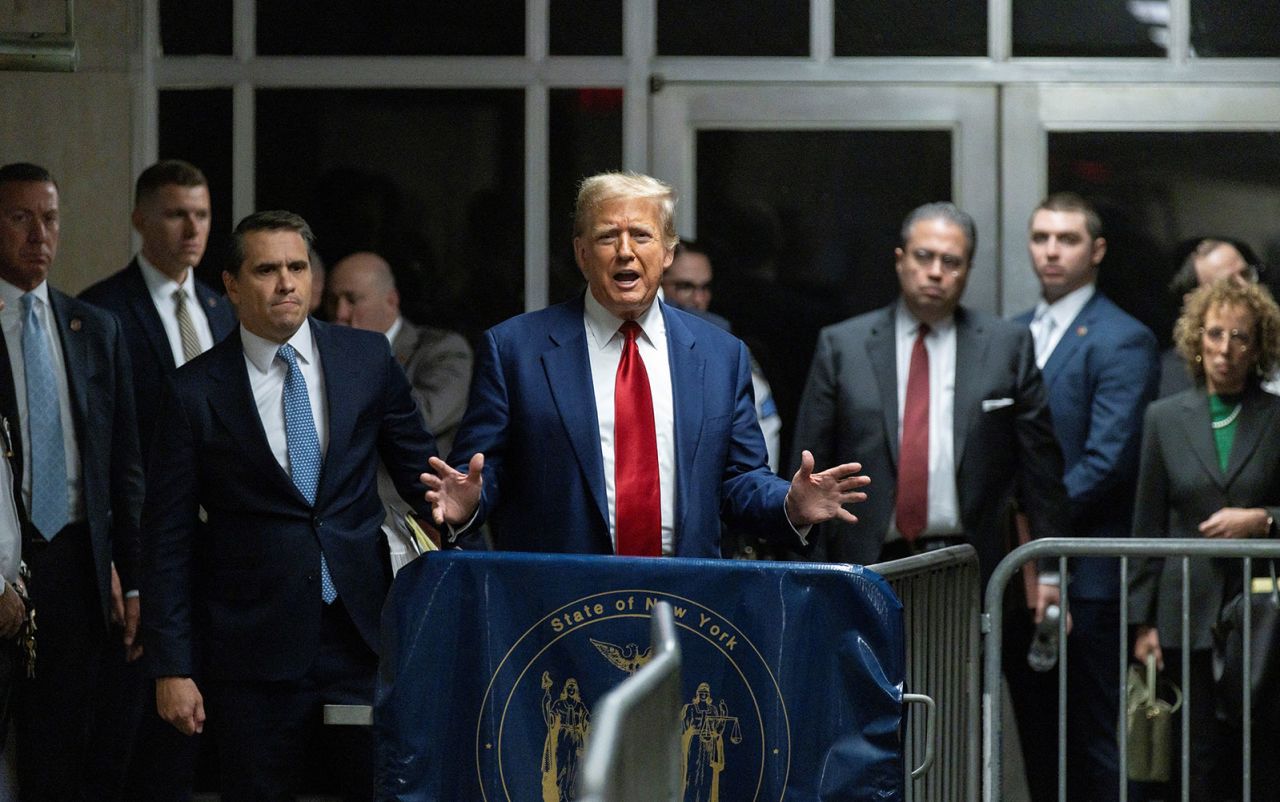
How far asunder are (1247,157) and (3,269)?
16.4ft

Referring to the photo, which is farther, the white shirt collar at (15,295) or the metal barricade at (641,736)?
the white shirt collar at (15,295)

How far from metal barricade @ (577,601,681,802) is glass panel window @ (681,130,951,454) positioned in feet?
16.1

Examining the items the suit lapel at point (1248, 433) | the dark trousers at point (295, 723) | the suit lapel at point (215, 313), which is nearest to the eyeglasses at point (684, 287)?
the suit lapel at point (215, 313)

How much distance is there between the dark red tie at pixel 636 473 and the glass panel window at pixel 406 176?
3464mm

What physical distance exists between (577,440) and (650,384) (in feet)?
0.81

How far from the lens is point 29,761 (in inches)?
257

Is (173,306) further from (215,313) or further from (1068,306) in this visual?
(1068,306)

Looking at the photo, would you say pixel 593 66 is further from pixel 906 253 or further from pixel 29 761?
pixel 29 761

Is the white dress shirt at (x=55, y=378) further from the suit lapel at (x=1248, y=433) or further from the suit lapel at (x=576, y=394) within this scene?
the suit lapel at (x=1248, y=433)

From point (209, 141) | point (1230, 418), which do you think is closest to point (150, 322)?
point (209, 141)

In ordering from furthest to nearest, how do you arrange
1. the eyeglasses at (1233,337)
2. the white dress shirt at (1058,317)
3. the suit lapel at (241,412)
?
1. the white dress shirt at (1058,317)
2. the eyeglasses at (1233,337)
3. the suit lapel at (241,412)

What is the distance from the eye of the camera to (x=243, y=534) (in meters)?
5.51

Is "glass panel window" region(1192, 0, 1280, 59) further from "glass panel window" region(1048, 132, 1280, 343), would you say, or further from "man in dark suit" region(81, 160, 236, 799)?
"man in dark suit" region(81, 160, 236, 799)

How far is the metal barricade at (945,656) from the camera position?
5.64 meters
